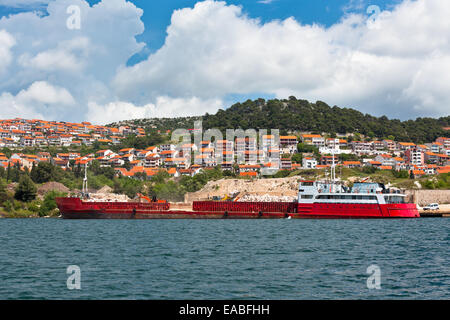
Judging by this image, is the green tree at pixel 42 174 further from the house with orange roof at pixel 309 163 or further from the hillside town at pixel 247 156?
the house with orange roof at pixel 309 163

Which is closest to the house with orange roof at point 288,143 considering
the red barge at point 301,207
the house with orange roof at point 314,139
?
the house with orange roof at point 314,139

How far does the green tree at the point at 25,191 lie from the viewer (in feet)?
277

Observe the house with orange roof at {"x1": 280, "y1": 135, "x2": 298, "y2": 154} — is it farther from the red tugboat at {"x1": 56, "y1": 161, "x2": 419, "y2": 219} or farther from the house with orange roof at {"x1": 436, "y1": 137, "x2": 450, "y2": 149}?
the red tugboat at {"x1": 56, "y1": 161, "x2": 419, "y2": 219}

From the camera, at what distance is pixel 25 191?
3334 inches

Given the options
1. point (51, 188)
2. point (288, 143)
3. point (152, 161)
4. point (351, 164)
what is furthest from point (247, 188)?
point (152, 161)

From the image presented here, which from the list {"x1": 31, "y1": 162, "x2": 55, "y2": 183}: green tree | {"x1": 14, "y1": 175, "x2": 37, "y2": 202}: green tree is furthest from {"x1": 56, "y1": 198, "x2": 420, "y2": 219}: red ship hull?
{"x1": 31, "y1": 162, "x2": 55, "y2": 183}: green tree

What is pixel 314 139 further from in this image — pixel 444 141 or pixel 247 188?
pixel 247 188

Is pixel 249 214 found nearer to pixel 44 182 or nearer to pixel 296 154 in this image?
pixel 44 182

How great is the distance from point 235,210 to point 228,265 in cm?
4367

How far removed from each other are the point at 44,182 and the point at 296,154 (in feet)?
222

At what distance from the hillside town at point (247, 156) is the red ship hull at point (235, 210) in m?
41.0

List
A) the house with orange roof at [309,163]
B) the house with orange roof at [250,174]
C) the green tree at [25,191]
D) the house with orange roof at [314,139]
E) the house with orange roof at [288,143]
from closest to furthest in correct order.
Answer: the green tree at [25,191], the house with orange roof at [250,174], the house with orange roof at [309,163], the house with orange roof at [288,143], the house with orange roof at [314,139]


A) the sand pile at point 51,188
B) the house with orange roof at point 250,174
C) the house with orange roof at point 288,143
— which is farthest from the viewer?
the house with orange roof at point 288,143
